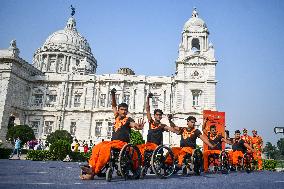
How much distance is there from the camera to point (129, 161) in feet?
17.9

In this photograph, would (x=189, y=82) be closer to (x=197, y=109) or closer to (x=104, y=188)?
(x=197, y=109)

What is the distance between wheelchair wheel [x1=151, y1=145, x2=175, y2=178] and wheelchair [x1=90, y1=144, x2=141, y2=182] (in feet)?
1.33

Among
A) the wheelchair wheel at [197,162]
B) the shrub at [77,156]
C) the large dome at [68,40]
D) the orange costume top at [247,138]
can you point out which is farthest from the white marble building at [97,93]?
the wheelchair wheel at [197,162]

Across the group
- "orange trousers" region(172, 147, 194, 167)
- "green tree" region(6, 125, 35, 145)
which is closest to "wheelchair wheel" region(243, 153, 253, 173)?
"orange trousers" region(172, 147, 194, 167)

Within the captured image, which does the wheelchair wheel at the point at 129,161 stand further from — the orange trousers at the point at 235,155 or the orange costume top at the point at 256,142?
the orange costume top at the point at 256,142

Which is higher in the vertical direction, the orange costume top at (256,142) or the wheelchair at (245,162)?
the orange costume top at (256,142)

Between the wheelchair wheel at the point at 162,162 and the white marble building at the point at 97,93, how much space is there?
27.4 meters

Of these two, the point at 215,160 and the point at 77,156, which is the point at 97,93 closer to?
the point at 77,156

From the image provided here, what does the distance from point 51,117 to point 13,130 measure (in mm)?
8445

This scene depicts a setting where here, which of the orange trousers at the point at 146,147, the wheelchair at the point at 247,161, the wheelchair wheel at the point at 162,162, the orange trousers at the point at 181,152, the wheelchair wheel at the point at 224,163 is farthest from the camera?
the wheelchair at the point at 247,161

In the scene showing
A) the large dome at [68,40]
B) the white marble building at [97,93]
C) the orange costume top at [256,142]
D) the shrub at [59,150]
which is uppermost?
the large dome at [68,40]

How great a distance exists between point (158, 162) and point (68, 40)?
175 ft

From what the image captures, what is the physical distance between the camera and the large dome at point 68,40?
54531mm

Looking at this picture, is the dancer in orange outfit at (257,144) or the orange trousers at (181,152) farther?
the dancer in orange outfit at (257,144)
